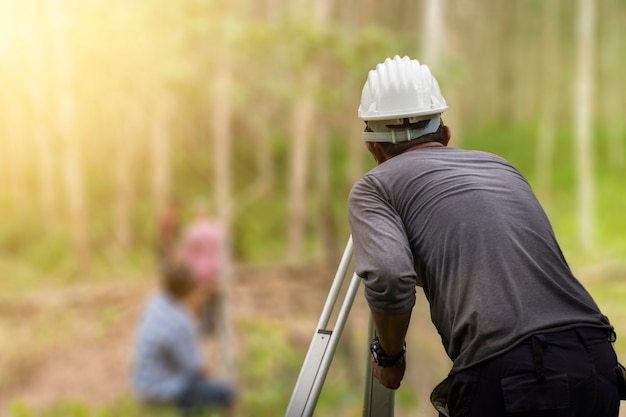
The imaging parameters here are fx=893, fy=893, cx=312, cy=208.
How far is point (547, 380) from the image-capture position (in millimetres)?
1375

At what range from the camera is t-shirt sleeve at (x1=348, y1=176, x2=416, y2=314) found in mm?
1405

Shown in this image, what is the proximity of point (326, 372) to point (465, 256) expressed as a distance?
431mm

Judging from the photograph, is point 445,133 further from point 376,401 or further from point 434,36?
point 434,36

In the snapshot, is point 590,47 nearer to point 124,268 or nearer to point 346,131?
point 346,131

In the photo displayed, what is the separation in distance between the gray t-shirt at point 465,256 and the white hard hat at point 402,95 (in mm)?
97

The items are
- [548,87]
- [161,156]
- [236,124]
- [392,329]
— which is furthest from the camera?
[161,156]

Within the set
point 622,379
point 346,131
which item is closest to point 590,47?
point 346,131

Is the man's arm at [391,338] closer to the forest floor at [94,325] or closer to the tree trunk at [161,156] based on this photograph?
the forest floor at [94,325]

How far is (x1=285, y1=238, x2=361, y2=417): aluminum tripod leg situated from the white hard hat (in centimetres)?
30

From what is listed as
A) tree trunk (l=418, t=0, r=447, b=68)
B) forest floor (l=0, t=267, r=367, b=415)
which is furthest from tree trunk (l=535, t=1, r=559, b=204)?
forest floor (l=0, t=267, r=367, b=415)

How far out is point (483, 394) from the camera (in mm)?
1418

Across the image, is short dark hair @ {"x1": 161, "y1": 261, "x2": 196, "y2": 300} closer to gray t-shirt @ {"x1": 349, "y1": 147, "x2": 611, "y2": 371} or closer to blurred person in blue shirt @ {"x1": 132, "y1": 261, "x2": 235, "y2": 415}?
blurred person in blue shirt @ {"x1": 132, "y1": 261, "x2": 235, "y2": 415}

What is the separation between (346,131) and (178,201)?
74.0 inches

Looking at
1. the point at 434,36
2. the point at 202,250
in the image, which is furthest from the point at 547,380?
the point at 202,250
